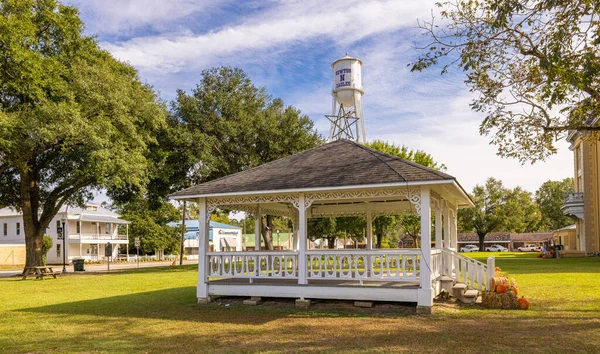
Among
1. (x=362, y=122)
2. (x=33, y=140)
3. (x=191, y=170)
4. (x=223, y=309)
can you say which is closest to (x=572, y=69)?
(x=223, y=309)

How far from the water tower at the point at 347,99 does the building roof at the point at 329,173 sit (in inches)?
465

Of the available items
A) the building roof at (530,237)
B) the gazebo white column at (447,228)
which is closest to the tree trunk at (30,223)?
the gazebo white column at (447,228)

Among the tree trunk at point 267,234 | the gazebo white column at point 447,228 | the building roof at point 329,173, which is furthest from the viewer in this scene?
the tree trunk at point 267,234

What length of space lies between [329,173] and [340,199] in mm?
792

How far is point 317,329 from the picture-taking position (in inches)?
413

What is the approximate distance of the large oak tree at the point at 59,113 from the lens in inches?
915

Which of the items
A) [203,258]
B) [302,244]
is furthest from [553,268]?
[203,258]

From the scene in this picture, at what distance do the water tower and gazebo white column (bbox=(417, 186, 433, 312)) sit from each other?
15631mm

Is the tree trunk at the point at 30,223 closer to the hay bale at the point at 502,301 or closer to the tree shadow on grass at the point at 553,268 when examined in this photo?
the hay bale at the point at 502,301

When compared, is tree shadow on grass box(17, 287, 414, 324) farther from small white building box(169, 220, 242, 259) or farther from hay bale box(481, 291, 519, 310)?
small white building box(169, 220, 242, 259)

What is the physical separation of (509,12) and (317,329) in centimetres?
709

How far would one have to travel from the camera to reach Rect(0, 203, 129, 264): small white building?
54469mm

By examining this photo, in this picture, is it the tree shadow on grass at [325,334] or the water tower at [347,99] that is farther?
the water tower at [347,99]

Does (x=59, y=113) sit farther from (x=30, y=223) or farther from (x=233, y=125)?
(x=233, y=125)
